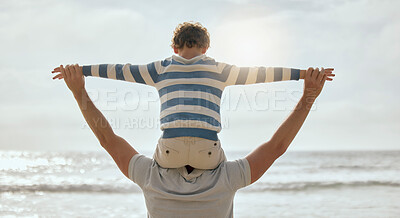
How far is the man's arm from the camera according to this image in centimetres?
246

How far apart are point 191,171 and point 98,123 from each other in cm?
67

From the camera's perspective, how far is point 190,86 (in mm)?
2316

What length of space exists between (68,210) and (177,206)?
532cm

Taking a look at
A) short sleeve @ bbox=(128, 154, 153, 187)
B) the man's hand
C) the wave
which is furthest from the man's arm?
the wave

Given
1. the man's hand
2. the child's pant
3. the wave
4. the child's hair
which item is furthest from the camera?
the wave

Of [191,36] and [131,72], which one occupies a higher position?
[191,36]

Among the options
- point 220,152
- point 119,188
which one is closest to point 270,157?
point 220,152

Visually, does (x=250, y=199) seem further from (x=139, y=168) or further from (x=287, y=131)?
(x=139, y=168)

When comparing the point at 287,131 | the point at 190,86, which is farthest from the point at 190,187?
the point at 287,131

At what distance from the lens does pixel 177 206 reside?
2.30 meters

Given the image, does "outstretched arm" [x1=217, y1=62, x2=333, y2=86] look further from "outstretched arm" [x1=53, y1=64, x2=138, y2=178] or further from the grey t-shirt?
"outstretched arm" [x1=53, y1=64, x2=138, y2=178]

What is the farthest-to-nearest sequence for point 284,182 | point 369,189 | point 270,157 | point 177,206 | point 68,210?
point 284,182, point 369,189, point 68,210, point 270,157, point 177,206

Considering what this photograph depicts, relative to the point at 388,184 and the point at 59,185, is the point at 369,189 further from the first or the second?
the point at 59,185

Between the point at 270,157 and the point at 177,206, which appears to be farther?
the point at 270,157
